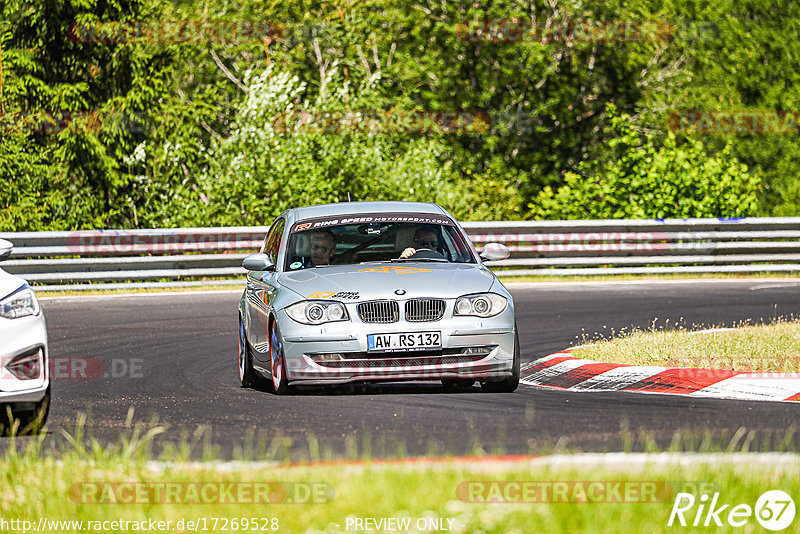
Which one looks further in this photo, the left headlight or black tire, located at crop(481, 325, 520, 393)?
black tire, located at crop(481, 325, 520, 393)

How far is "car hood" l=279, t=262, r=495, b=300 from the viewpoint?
9.22 meters

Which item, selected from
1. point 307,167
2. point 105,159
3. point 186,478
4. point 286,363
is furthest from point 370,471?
point 105,159

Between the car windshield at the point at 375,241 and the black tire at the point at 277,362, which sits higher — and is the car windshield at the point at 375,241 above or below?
above

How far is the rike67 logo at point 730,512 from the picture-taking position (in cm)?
481

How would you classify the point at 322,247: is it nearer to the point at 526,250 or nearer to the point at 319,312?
the point at 319,312

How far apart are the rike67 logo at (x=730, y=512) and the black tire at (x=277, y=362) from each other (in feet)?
15.3

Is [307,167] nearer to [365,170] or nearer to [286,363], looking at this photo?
[365,170]

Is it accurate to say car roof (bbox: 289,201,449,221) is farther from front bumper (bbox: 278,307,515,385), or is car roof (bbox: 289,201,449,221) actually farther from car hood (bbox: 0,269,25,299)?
car hood (bbox: 0,269,25,299)

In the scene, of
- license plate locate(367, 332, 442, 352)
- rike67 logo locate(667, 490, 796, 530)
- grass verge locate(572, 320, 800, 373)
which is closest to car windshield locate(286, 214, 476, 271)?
license plate locate(367, 332, 442, 352)

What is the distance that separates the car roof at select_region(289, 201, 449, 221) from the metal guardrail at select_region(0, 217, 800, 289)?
31.8ft

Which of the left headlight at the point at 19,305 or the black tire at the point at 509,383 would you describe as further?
the black tire at the point at 509,383

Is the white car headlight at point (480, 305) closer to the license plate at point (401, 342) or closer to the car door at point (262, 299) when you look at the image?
the license plate at point (401, 342)

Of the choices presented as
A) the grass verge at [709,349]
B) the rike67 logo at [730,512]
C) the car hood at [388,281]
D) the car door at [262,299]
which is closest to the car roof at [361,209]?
the car door at [262,299]

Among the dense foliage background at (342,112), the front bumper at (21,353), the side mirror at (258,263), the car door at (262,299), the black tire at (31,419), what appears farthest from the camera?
the dense foliage background at (342,112)
